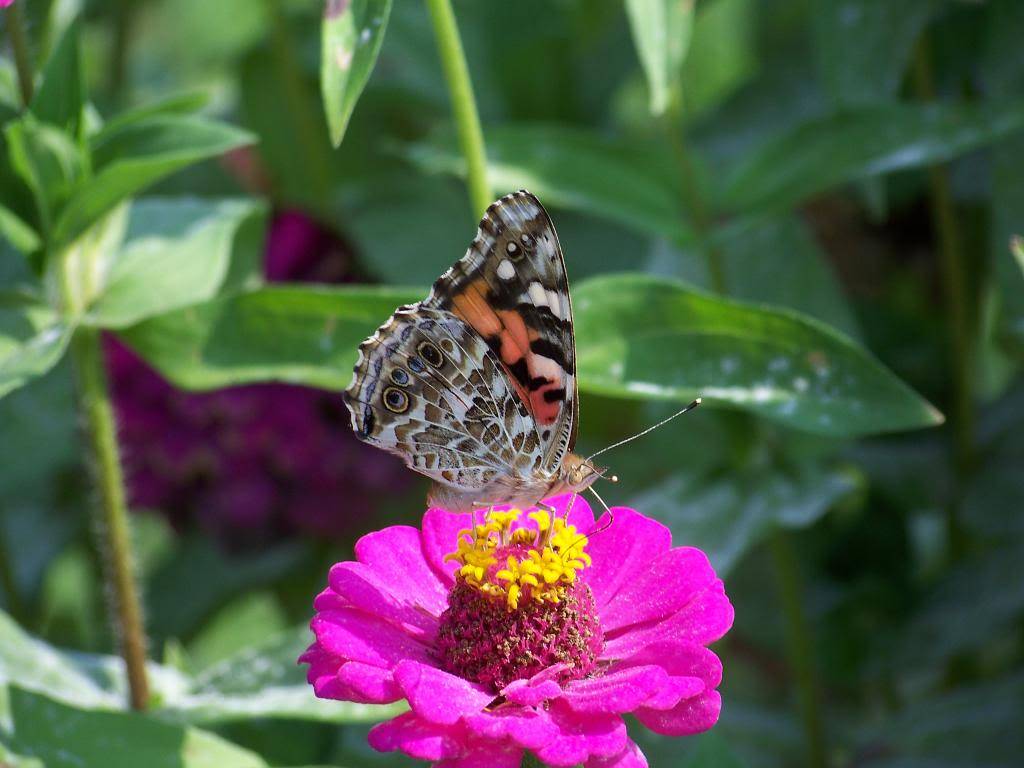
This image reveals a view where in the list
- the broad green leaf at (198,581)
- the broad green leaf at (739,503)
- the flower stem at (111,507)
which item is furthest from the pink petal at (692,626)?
the broad green leaf at (198,581)

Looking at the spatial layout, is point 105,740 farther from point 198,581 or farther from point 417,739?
point 198,581

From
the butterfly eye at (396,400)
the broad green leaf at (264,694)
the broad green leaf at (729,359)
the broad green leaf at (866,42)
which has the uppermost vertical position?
the broad green leaf at (866,42)

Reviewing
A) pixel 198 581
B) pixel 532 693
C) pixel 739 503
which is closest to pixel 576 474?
pixel 532 693

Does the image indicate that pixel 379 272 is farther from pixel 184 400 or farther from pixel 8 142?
pixel 8 142

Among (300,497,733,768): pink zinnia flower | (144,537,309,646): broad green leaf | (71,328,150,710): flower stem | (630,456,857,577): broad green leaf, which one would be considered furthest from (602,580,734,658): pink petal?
→ (144,537,309,646): broad green leaf

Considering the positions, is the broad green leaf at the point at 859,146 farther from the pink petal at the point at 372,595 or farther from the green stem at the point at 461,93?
the pink petal at the point at 372,595

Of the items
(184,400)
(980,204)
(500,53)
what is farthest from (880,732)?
(500,53)
